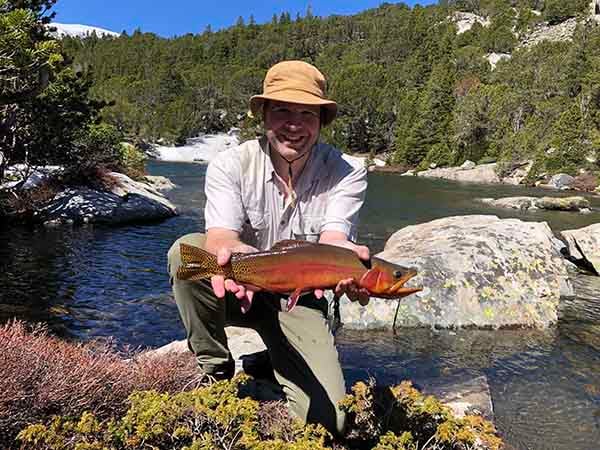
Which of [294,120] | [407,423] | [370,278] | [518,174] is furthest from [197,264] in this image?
[518,174]

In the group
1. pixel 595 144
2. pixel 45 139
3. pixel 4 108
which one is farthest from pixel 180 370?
pixel 595 144

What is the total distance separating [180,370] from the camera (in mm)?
4828

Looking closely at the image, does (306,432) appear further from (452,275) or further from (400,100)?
(400,100)

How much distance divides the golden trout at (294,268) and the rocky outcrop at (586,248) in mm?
10916

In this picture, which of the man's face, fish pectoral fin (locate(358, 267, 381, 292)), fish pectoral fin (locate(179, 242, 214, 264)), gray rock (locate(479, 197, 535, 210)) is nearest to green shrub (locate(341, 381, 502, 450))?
fish pectoral fin (locate(358, 267, 381, 292))

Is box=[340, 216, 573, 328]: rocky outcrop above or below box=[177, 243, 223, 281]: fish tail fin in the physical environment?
below

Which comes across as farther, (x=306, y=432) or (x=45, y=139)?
(x=45, y=139)

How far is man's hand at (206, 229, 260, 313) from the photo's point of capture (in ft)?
10.5

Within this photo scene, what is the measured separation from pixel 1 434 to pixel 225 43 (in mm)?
179573

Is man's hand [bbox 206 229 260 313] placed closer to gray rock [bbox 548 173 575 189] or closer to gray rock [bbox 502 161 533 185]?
gray rock [bbox 548 173 575 189]

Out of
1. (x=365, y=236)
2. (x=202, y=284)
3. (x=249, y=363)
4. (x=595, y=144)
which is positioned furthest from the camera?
(x=595, y=144)

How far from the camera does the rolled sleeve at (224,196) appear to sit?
13.1 feet

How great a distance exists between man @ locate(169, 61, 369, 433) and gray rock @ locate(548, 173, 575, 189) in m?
42.1

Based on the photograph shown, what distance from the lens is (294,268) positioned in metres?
3.24
